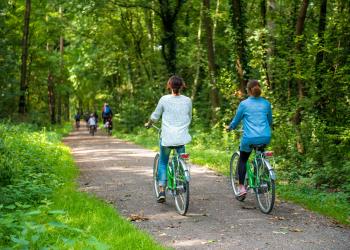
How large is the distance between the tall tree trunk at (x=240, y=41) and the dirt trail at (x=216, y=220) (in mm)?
5884

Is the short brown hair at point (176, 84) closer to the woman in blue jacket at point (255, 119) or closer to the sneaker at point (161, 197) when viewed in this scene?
the woman in blue jacket at point (255, 119)

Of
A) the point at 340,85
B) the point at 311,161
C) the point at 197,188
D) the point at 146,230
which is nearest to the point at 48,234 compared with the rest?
Result: the point at 146,230

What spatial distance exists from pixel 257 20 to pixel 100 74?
835 inches

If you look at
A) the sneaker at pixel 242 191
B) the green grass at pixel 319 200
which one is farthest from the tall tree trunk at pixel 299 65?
the sneaker at pixel 242 191

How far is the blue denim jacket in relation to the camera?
25.3 ft

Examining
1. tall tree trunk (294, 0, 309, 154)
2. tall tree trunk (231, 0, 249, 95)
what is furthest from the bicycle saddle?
tall tree trunk (231, 0, 249, 95)

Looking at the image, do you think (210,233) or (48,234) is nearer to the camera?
(48,234)

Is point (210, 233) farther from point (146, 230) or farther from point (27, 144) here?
point (27, 144)

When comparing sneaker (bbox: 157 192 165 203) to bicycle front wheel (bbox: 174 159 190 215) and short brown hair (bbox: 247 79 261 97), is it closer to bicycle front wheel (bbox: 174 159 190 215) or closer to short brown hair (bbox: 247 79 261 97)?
bicycle front wheel (bbox: 174 159 190 215)

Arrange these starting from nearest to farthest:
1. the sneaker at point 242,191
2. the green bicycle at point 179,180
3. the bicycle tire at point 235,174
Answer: the green bicycle at point 179,180 < the sneaker at point 242,191 < the bicycle tire at point 235,174

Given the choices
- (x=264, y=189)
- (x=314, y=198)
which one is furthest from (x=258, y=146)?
(x=314, y=198)

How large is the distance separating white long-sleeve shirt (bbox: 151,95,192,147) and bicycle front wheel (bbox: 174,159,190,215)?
0.39 metres

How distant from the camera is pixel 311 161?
432 inches

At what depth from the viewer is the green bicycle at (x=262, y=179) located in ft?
23.9
